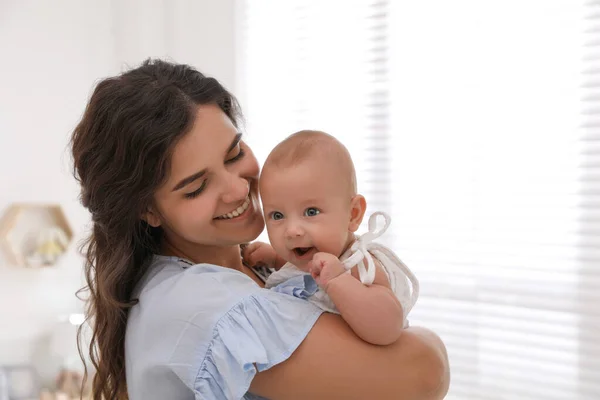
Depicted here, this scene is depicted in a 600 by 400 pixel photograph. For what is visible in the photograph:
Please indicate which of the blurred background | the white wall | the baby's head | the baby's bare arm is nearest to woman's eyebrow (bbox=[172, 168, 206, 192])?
the baby's head

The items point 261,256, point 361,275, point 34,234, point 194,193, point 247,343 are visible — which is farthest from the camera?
point 34,234

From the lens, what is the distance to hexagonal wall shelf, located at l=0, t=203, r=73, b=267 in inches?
118

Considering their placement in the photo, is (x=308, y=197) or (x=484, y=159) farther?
(x=484, y=159)

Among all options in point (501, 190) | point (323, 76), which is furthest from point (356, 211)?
point (323, 76)

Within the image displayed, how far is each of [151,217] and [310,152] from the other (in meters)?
0.34

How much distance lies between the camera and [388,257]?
131cm

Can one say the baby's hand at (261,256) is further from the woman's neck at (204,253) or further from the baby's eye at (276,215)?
the baby's eye at (276,215)

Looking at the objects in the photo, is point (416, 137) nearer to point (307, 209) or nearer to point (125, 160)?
point (307, 209)

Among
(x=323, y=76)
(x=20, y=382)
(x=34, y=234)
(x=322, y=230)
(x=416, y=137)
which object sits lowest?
(x=20, y=382)

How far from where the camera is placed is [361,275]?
1189mm

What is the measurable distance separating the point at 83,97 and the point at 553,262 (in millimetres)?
2231

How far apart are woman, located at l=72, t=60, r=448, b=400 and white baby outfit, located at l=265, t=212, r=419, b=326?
0.05 meters

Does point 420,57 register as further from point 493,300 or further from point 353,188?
point 353,188

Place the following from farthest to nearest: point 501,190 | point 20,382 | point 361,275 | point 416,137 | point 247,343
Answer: point 20,382 → point 416,137 → point 501,190 → point 361,275 → point 247,343
